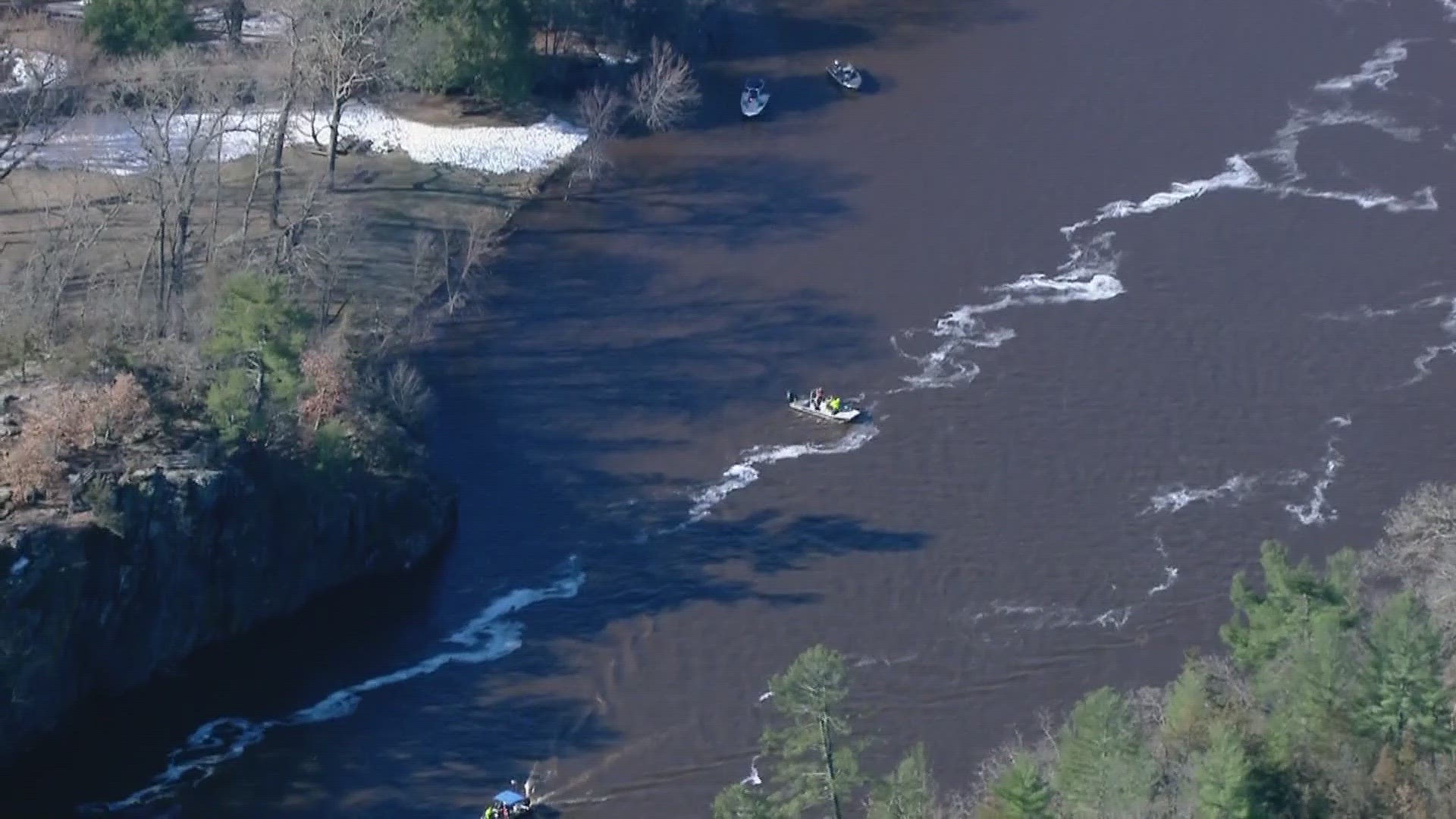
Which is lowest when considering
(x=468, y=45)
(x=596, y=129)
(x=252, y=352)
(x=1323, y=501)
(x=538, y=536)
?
(x=538, y=536)

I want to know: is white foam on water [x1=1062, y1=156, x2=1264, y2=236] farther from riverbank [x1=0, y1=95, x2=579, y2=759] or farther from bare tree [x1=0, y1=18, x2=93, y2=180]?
bare tree [x1=0, y1=18, x2=93, y2=180]

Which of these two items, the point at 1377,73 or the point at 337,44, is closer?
the point at 337,44

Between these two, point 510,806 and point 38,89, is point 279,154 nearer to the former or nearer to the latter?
point 38,89

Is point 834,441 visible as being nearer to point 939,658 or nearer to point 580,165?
point 939,658

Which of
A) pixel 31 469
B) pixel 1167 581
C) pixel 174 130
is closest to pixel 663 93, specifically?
pixel 174 130

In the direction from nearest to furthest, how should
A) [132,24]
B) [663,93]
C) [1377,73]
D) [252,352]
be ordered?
[252,352], [132,24], [663,93], [1377,73]

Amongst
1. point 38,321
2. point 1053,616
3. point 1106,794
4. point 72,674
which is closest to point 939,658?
point 1053,616

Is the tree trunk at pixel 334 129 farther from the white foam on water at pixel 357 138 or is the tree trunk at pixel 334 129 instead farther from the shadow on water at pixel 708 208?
the shadow on water at pixel 708 208
